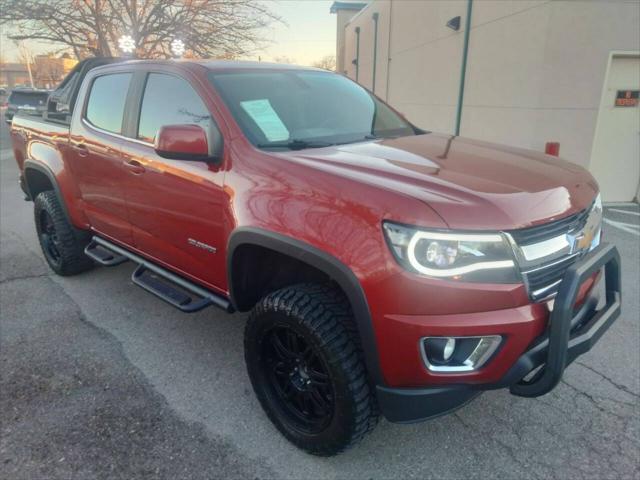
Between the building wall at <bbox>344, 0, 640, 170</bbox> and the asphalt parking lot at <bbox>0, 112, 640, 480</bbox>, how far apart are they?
4559 mm

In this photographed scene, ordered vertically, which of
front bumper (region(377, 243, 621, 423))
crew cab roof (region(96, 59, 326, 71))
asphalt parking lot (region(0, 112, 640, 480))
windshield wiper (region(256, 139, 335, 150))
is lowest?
asphalt parking lot (region(0, 112, 640, 480))

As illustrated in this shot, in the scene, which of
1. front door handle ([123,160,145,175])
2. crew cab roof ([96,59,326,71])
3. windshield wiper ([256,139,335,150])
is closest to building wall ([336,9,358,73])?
crew cab roof ([96,59,326,71])

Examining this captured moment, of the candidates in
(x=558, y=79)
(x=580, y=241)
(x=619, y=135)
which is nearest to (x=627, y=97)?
(x=619, y=135)

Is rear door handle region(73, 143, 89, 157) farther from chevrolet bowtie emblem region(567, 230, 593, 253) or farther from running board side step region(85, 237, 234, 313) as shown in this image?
chevrolet bowtie emblem region(567, 230, 593, 253)

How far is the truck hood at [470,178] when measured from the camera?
1826mm

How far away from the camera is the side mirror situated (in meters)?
2.44

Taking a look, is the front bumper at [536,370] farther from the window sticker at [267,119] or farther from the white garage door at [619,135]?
the white garage door at [619,135]

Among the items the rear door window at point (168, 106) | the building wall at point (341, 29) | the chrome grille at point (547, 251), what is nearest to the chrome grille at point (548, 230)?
the chrome grille at point (547, 251)

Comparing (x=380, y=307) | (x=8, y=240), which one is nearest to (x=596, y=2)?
(x=380, y=307)

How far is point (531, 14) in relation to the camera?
727cm

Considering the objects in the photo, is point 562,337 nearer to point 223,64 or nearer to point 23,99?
point 223,64

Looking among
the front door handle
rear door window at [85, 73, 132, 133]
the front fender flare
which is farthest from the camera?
rear door window at [85, 73, 132, 133]

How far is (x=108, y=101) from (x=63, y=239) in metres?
1.42

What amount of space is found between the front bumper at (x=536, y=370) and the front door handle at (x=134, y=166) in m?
2.09
